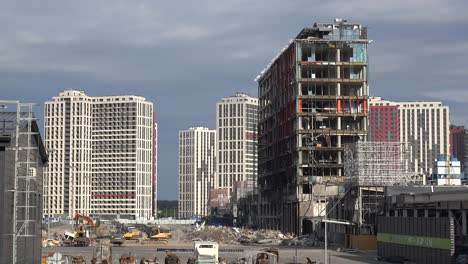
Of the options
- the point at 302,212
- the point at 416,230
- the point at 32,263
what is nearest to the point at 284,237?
the point at 302,212

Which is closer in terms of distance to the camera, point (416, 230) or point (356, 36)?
point (416, 230)

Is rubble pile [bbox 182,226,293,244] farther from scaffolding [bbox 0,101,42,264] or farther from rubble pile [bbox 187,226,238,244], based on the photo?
scaffolding [bbox 0,101,42,264]

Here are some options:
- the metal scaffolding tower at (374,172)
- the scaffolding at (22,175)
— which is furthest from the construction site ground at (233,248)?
the scaffolding at (22,175)

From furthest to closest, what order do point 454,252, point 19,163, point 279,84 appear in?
point 279,84, point 454,252, point 19,163

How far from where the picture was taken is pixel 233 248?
363ft

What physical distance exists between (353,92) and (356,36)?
1159 cm

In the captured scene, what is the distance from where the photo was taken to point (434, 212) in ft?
247

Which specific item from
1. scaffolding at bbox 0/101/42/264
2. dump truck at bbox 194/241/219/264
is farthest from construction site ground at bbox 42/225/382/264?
scaffolding at bbox 0/101/42/264

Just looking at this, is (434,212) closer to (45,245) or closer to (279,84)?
(45,245)

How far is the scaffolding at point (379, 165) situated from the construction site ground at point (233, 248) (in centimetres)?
1312

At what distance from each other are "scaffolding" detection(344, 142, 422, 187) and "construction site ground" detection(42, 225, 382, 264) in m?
13.1

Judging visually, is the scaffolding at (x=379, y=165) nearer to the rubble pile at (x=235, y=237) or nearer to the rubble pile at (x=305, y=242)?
the rubble pile at (x=305, y=242)

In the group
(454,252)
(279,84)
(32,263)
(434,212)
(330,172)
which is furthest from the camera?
(279,84)

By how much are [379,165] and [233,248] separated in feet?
100
